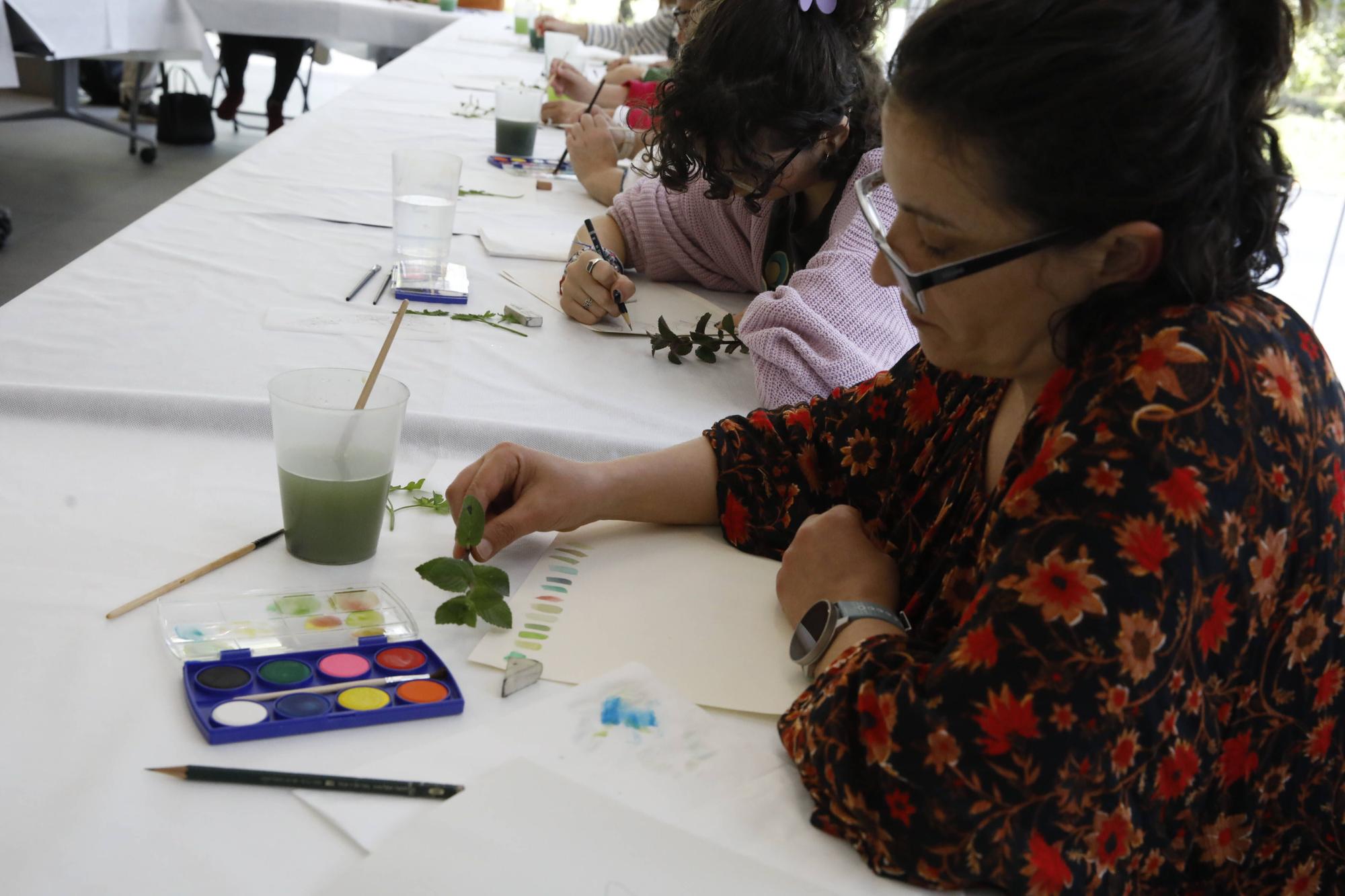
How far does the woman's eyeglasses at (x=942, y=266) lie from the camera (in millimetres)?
709

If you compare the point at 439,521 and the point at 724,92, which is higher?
the point at 724,92

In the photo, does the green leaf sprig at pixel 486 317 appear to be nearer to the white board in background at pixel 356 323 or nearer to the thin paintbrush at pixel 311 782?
the white board in background at pixel 356 323

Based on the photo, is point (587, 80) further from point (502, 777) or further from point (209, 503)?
point (502, 777)

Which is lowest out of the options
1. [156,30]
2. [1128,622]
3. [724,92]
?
[156,30]

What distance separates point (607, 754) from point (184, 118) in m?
5.39

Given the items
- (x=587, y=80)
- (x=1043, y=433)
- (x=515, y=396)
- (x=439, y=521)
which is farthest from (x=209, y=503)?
(x=587, y=80)

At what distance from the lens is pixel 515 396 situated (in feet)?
4.38

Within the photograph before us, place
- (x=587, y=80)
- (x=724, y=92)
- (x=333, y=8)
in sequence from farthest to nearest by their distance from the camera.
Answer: (x=333, y=8) < (x=587, y=80) < (x=724, y=92)

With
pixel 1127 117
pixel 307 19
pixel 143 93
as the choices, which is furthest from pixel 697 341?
pixel 143 93

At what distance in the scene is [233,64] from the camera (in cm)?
560

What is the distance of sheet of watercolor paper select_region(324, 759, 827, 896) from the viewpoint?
0.61 m

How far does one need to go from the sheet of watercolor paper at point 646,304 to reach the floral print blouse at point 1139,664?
3.07 ft

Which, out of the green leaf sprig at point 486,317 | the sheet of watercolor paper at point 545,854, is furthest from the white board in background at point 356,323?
the sheet of watercolor paper at point 545,854

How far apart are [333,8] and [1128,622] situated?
16.1 feet
